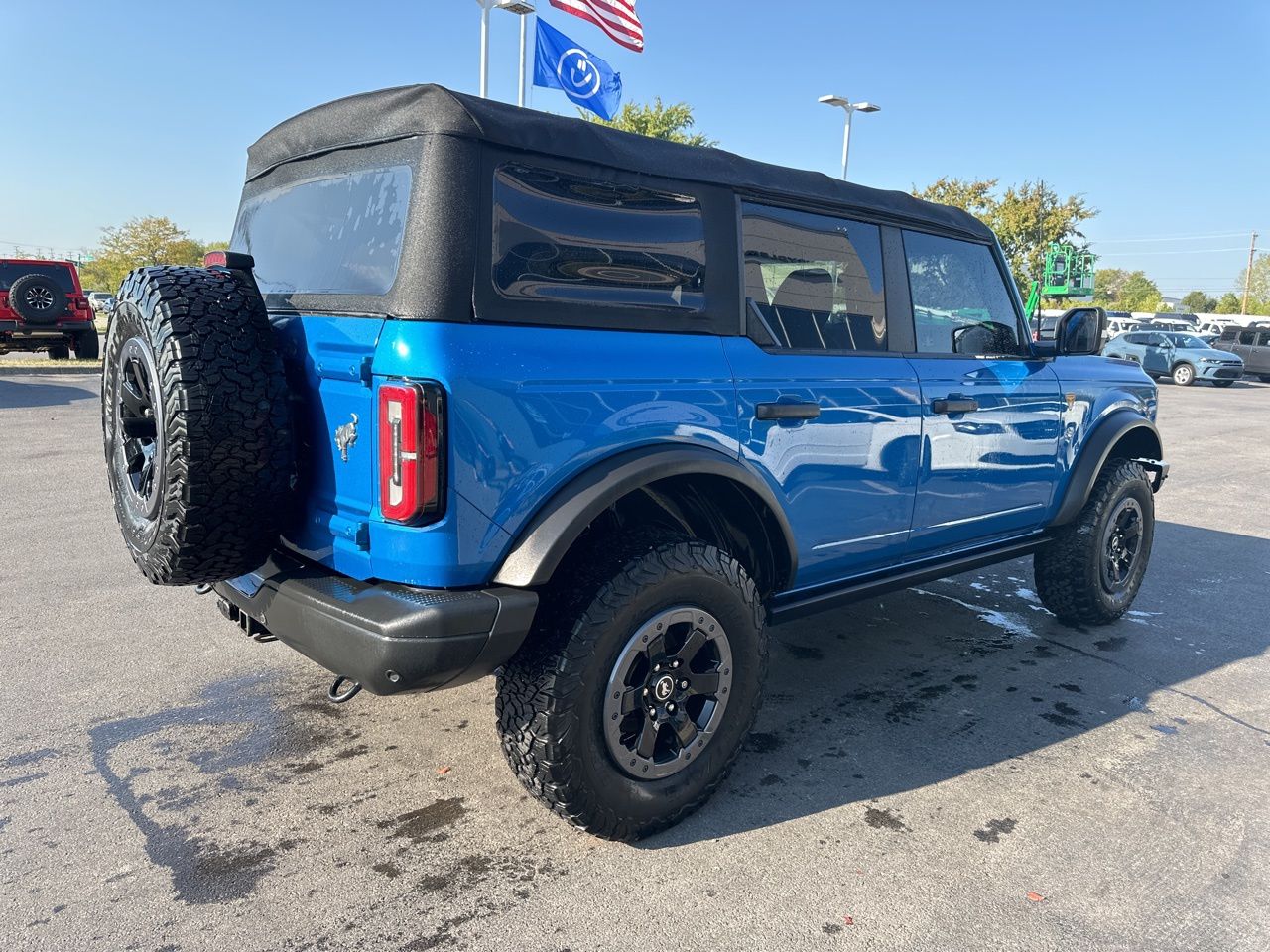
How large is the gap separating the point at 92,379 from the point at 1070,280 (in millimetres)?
14927

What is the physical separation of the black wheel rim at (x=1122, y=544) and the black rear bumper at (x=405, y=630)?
3631 mm

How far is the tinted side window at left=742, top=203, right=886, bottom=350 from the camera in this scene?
3.13 m

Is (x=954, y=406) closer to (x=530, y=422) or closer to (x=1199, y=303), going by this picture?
(x=530, y=422)

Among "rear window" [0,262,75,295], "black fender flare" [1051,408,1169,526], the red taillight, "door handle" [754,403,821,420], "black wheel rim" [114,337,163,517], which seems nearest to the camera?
the red taillight

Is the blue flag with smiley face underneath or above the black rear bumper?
above

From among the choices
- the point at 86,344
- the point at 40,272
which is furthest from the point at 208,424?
the point at 40,272

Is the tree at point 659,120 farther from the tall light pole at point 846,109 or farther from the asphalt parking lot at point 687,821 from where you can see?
the asphalt parking lot at point 687,821

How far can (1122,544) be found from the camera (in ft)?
16.1

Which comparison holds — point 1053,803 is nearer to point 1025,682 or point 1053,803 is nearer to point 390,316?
point 1025,682

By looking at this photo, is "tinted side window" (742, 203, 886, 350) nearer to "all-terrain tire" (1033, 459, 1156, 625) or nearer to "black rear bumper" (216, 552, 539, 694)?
"black rear bumper" (216, 552, 539, 694)

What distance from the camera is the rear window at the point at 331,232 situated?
2.50 m

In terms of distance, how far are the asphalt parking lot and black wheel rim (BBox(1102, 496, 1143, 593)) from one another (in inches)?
12.7

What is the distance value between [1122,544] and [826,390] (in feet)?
9.00

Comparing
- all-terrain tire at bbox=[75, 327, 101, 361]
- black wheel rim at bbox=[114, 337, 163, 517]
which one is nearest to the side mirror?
black wheel rim at bbox=[114, 337, 163, 517]
